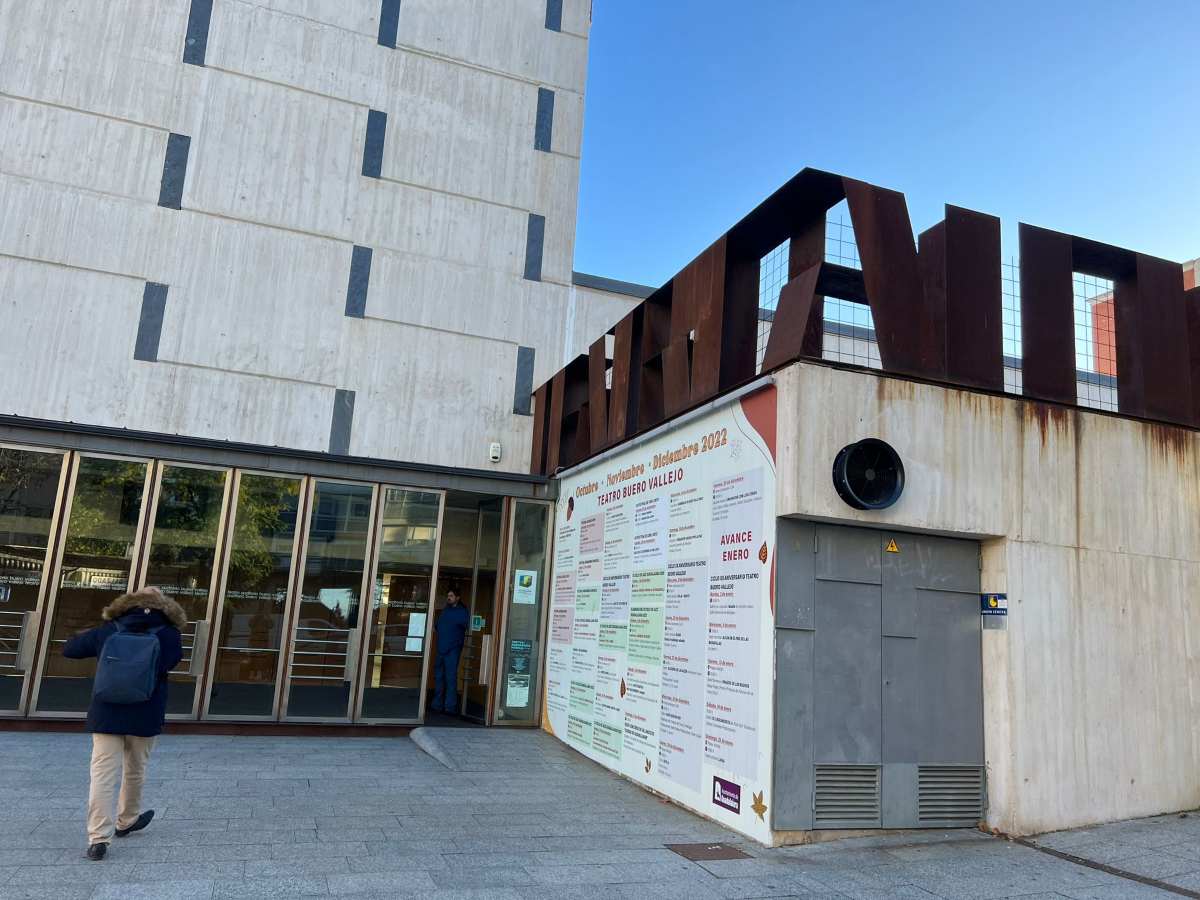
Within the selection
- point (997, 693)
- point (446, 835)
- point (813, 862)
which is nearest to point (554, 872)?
point (446, 835)

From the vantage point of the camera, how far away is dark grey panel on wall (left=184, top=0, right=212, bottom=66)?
12.3 metres

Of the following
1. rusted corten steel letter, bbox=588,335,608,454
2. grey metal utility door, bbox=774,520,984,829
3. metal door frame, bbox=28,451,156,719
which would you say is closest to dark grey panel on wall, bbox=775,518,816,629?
grey metal utility door, bbox=774,520,984,829

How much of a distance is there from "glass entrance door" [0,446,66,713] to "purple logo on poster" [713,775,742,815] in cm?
800

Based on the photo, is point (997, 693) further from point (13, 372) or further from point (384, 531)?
point (13, 372)

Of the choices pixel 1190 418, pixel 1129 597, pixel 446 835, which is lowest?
pixel 446 835

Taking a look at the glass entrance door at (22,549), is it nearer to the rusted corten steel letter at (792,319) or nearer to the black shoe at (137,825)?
the black shoe at (137,825)

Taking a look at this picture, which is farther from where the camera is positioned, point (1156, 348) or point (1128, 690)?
point (1156, 348)

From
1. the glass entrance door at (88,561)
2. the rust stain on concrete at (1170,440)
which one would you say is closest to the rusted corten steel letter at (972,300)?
the rust stain on concrete at (1170,440)

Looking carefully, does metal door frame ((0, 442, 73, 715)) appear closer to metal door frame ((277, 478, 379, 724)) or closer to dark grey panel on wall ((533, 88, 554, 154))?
metal door frame ((277, 478, 379, 724))

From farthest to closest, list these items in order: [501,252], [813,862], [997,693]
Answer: [501,252]
[997,693]
[813,862]

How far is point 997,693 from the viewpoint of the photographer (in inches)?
274

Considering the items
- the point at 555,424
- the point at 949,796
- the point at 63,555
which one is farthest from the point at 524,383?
the point at 949,796

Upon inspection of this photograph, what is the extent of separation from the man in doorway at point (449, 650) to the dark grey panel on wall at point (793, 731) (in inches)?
266

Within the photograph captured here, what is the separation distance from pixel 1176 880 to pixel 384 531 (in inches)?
351
